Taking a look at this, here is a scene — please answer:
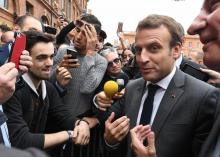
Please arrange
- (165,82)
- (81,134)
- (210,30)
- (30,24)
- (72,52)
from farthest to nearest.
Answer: (30,24)
(72,52)
(81,134)
(165,82)
(210,30)

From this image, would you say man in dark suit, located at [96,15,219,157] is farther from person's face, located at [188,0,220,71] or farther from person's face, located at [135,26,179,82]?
person's face, located at [188,0,220,71]

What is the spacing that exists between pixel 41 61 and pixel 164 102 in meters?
1.27

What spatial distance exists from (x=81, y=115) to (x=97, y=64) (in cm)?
56

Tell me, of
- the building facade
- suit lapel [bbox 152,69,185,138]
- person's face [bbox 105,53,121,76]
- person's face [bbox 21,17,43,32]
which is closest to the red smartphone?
suit lapel [bbox 152,69,185,138]

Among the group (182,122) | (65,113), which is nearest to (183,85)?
(182,122)

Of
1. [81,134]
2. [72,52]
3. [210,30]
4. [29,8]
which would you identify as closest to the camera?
[210,30]

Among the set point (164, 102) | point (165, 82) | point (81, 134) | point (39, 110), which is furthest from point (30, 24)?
point (164, 102)

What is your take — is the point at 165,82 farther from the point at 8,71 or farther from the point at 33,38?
the point at 33,38

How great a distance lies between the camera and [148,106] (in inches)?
83.1

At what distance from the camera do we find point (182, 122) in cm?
196

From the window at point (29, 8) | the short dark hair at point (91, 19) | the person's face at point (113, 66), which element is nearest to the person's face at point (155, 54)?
the short dark hair at point (91, 19)

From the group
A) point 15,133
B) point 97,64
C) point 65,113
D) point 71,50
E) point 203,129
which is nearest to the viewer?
point 203,129

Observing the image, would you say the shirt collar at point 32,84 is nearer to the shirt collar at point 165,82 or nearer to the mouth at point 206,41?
the shirt collar at point 165,82

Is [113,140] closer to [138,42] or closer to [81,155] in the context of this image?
[138,42]
